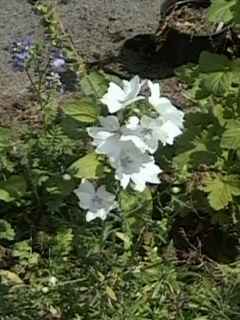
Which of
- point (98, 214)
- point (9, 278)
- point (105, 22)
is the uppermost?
point (98, 214)

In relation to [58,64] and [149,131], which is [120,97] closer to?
[149,131]

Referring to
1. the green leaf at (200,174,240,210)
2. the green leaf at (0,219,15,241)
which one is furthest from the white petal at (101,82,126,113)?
the green leaf at (0,219,15,241)

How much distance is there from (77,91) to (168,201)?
1.20m

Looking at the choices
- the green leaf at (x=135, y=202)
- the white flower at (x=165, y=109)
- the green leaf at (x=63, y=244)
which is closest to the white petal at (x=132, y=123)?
the white flower at (x=165, y=109)

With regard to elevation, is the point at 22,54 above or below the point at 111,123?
below

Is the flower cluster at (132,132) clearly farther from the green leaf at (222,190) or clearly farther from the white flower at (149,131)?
the green leaf at (222,190)

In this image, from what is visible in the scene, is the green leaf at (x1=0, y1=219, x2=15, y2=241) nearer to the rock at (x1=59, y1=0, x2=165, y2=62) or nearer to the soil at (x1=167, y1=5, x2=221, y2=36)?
the rock at (x1=59, y1=0, x2=165, y2=62)

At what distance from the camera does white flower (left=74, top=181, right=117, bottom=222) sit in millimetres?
3352

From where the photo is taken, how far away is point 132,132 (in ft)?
9.99

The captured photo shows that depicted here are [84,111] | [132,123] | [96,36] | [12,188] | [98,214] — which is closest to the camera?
[132,123]

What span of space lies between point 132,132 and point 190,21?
8.28 feet

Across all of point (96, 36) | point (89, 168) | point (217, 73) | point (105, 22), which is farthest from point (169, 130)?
point (105, 22)

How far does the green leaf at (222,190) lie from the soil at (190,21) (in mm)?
1744

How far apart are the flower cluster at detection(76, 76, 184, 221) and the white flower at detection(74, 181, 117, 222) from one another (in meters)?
0.17
